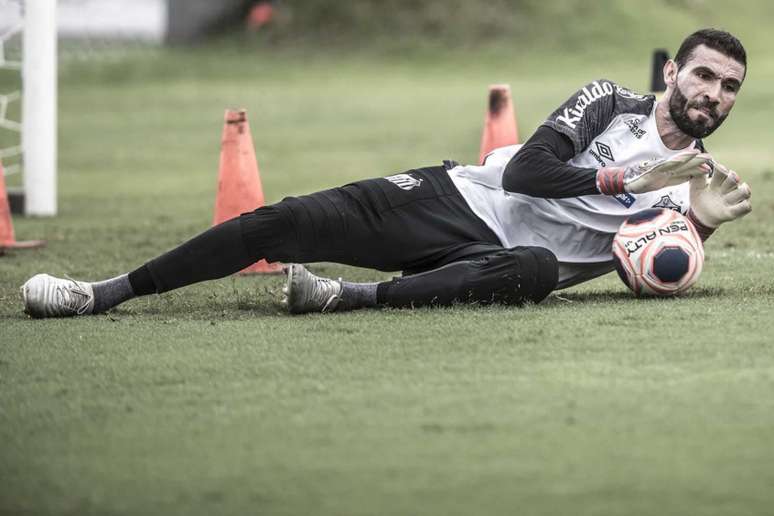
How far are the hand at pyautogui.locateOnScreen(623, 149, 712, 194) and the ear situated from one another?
0.38 meters

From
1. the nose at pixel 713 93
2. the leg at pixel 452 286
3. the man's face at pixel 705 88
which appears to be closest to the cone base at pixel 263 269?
the leg at pixel 452 286

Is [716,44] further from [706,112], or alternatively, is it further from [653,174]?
[653,174]

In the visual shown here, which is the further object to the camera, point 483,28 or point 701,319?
point 483,28

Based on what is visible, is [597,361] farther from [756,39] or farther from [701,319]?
[756,39]

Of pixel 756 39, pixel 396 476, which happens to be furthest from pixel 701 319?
pixel 756 39

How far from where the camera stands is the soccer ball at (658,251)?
222 inches

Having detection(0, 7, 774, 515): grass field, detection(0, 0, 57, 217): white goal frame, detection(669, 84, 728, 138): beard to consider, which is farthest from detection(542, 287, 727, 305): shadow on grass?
detection(0, 0, 57, 217): white goal frame

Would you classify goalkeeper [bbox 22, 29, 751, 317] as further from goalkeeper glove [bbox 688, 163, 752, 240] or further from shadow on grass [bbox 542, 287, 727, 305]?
shadow on grass [bbox 542, 287, 727, 305]

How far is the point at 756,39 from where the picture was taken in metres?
29.8

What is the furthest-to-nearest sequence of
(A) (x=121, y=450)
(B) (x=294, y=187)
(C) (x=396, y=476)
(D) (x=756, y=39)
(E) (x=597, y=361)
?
(D) (x=756, y=39), (B) (x=294, y=187), (E) (x=597, y=361), (A) (x=121, y=450), (C) (x=396, y=476)

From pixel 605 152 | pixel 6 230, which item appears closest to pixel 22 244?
pixel 6 230

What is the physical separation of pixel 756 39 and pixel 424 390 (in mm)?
27205

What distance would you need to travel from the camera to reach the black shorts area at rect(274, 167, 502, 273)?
225 inches

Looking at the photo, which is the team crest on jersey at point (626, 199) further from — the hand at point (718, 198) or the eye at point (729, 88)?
the eye at point (729, 88)
